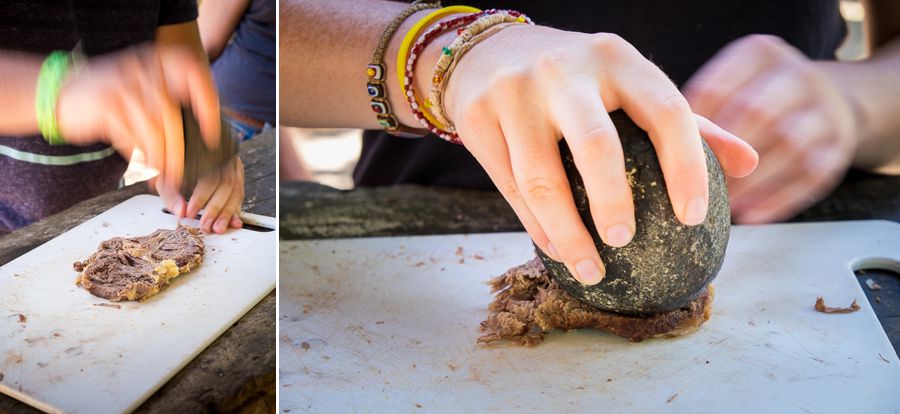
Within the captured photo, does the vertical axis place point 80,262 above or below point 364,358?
above

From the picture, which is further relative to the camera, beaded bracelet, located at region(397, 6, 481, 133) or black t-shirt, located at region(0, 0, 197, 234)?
beaded bracelet, located at region(397, 6, 481, 133)

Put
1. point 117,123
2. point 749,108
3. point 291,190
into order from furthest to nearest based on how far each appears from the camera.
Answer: point 291,190
point 749,108
point 117,123

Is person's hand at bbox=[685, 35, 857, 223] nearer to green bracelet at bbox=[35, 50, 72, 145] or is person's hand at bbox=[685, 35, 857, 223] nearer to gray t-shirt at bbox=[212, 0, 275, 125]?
gray t-shirt at bbox=[212, 0, 275, 125]

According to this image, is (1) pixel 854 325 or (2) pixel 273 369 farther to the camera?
(1) pixel 854 325

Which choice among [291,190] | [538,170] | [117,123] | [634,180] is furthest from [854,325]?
[291,190]

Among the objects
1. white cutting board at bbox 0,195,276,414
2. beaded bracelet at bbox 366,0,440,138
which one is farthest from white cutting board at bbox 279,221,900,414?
beaded bracelet at bbox 366,0,440,138

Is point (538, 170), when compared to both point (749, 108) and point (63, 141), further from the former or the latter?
point (63, 141)
